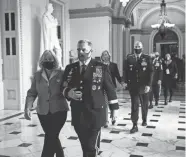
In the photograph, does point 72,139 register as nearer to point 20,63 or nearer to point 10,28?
point 20,63

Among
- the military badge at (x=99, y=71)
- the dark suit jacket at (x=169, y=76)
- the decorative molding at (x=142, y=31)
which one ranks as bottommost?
the dark suit jacket at (x=169, y=76)

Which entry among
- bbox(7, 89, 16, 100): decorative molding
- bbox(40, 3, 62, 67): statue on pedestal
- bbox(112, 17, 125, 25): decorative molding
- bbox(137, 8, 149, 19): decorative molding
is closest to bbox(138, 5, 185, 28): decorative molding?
bbox(137, 8, 149, 19): decorative molding

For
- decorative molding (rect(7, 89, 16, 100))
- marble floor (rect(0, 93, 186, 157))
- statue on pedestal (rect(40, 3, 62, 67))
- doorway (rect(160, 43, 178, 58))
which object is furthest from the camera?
doorway (rect(160, 43, 178, 58))

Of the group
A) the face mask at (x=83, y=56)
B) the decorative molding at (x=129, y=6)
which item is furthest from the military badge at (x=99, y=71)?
the decorative molding at (x=129, y=6)

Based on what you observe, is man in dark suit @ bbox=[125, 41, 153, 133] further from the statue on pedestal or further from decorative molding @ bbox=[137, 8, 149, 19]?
decorative molding @ bbox=[137, 8, 149, 19]

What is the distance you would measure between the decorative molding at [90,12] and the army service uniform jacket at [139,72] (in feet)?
20.1

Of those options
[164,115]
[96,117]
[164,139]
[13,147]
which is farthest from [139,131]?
[96,117]

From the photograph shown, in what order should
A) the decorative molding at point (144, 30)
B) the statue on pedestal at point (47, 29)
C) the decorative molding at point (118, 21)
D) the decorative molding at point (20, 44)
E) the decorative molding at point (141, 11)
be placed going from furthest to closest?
1. the decorative molding at point (144, 30)
2. the decorative molding at point (141, 11)
3. the decorative molding at point (118, 21)
4. the statue on pedestal at point (47, 29)
5. the decorative molding at point (20, 44)

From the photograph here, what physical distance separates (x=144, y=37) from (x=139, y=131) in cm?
1620

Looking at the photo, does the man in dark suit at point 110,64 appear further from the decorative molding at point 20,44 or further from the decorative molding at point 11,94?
the decorative molding at point 11,94

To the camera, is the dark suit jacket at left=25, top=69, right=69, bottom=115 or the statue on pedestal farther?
the statue on pedestal

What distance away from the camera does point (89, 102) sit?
2844 millimetres

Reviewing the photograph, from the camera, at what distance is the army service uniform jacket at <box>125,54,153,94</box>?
17.1 ft

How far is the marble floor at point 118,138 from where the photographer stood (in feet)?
14.1
